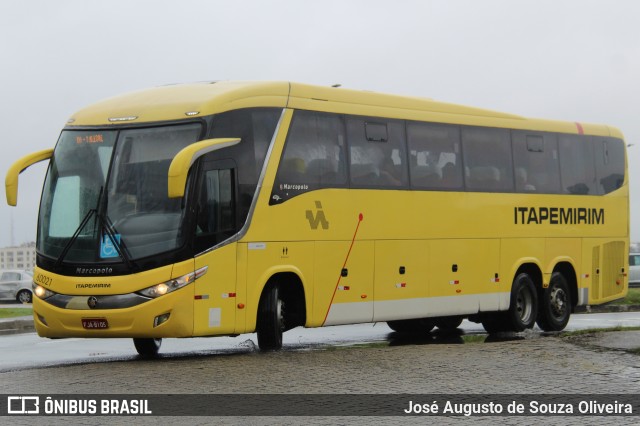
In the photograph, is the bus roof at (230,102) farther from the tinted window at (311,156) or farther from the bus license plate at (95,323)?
the bus license plate at (95,323)

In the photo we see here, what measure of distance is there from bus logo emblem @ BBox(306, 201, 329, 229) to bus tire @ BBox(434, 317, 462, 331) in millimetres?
5813

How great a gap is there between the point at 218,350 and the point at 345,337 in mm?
4481

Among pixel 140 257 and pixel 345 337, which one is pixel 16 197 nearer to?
pixel 140 257

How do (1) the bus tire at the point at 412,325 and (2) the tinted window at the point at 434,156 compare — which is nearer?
(2) the tinted window at the point at 434,156

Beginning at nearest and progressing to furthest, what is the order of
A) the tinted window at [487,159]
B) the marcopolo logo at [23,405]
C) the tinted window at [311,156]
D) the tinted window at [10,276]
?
1. the marcopolo logo at [23,405]
2. the tinted window at [311,156]
3. the tinted window at [487,159]
4. the tinted window at [10,276]

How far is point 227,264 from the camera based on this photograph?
1566 cm

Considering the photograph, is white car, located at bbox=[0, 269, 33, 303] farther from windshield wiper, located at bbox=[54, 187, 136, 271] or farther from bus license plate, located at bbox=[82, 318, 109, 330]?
bus license plate, located at bbox=[82, 318, 109, 330]

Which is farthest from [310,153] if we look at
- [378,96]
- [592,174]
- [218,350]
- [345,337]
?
[592,174]

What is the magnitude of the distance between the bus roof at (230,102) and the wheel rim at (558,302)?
196 inches

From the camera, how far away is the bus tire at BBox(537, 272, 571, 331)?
73.6 feet

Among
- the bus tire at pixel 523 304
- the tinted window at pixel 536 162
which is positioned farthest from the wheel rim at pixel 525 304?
the tinted window at pixel 536 162

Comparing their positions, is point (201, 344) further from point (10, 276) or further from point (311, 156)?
point (10, 276)

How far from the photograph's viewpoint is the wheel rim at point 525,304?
865 inches

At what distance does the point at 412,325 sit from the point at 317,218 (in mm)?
6529
